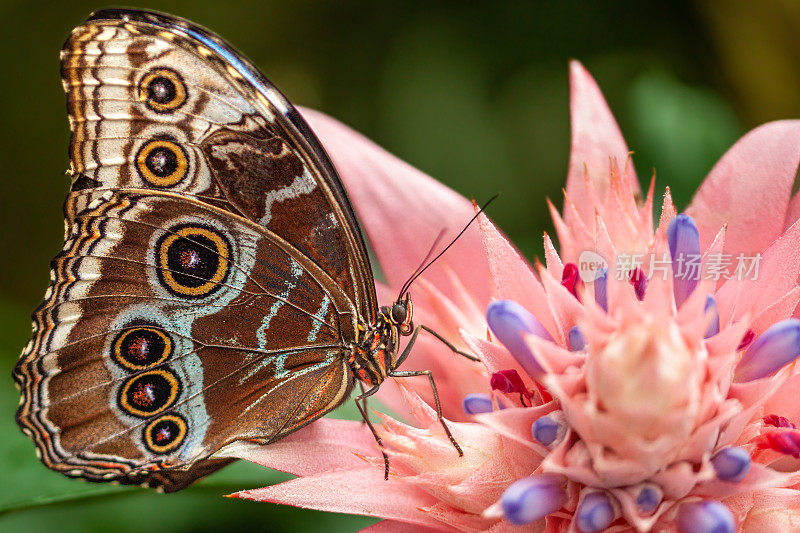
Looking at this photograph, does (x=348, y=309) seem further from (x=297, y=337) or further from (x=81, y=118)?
(x=81, y=118)

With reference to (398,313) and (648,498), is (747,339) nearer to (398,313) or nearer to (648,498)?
(648,498)

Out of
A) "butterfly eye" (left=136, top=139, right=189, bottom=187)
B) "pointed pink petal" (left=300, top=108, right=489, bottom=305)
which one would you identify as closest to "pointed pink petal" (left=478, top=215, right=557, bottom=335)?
"pointed pink petal" (left=300, top=108, right=489, bottom=305)

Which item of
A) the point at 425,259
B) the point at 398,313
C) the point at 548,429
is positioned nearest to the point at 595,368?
the point at 548,429

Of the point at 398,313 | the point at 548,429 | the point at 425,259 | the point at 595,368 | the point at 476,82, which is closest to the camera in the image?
the point at 595,368

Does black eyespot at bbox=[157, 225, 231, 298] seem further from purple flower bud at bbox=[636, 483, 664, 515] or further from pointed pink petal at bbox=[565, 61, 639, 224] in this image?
purple flower bud at bbox=[636, 483, 664, 515]

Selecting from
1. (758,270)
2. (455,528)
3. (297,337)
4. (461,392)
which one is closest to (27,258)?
(297,337)

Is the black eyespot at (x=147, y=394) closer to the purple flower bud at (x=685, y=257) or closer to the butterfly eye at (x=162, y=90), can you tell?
the butterfly eye at (x=162, y=90)
